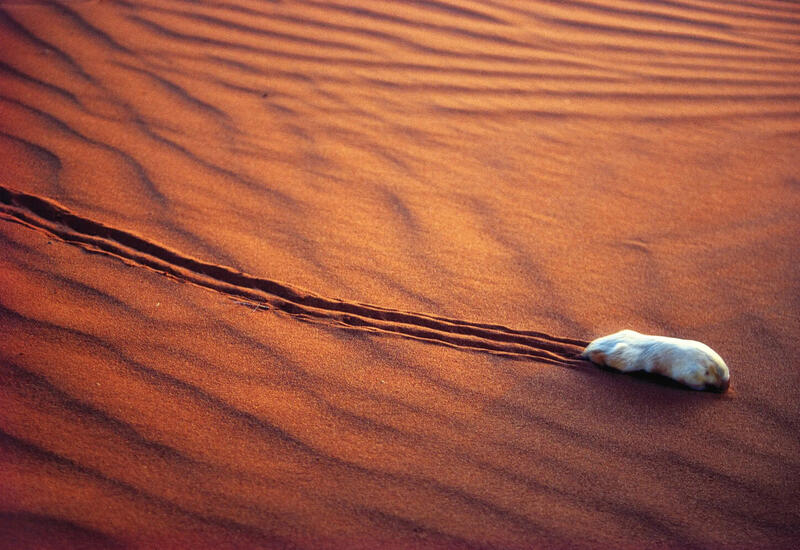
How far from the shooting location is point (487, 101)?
385 cm

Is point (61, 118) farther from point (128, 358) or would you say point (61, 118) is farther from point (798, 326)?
point (798, 326)

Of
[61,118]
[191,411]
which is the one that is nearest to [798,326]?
[191,411]

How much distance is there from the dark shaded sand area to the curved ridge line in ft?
0.04

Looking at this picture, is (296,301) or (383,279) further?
(383,279)

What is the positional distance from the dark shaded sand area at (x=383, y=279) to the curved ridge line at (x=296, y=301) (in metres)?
0.01

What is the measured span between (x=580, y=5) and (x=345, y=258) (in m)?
3.34

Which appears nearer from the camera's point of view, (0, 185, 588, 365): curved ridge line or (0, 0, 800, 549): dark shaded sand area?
(0, 0, 800, 549): dark shaded sand area

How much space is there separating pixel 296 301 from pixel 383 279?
33cm

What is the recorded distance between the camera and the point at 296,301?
2.34 m

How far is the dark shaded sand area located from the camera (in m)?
1.70

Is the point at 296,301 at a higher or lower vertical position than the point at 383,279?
lower

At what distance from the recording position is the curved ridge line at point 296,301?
226cm

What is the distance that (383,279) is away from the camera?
2.49m

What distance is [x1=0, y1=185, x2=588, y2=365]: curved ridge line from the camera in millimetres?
2264
